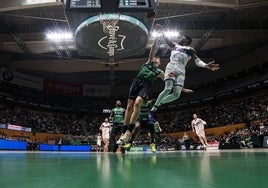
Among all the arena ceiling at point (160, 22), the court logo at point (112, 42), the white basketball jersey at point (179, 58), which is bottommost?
the white basketball jersey at point (179, 58)

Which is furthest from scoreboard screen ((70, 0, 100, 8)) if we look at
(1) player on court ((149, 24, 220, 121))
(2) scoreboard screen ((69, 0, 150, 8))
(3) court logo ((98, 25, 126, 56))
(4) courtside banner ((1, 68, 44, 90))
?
(4) courtside banner ((1, 68, 44, 90))

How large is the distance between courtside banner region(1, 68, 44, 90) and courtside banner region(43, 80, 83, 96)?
0.97 m

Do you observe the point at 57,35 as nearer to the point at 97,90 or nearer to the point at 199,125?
the point at 199,125

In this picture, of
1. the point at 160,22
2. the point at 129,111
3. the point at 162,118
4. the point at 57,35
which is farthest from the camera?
the point at 162,118

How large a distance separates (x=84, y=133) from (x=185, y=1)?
897 inches

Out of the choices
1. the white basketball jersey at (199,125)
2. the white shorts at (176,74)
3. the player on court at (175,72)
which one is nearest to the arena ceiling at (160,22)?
the white basketball jersey at (199,125)

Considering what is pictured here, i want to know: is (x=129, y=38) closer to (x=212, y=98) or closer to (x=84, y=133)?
A: (x=212, y=98)

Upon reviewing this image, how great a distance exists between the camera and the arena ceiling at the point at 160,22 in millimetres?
20547

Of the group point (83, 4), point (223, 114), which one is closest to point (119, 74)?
point (223, 114)

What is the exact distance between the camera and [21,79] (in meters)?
33.8

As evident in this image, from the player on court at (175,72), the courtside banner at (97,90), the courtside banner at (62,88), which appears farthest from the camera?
the courtside banner at (97,90)

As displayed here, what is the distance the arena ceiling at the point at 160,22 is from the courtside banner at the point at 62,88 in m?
2.92

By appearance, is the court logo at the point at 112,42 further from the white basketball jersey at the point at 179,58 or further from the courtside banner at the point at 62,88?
the courtside banner at the point at 62,88

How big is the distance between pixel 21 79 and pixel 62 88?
550 cm
